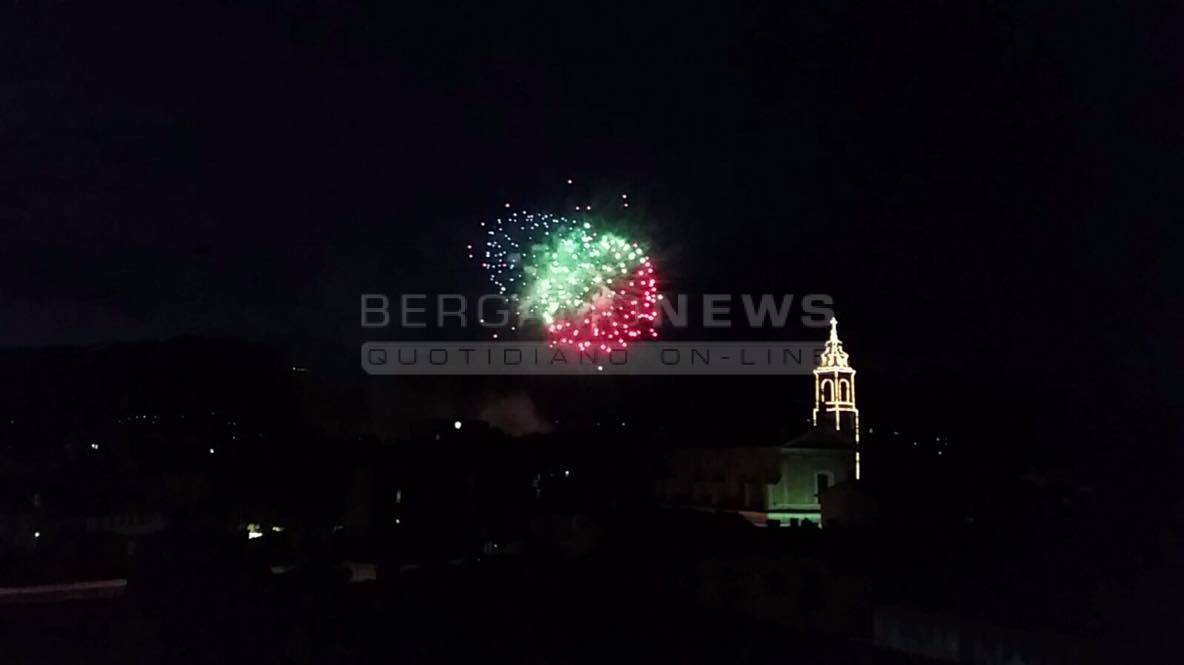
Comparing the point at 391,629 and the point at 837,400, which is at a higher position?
the point at 837,400

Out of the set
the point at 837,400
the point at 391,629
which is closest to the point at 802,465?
the point at 837,400

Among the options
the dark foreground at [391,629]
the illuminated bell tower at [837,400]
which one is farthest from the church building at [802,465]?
the dark foreground at [391,629]

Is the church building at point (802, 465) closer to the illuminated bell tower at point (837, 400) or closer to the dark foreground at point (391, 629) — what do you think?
the illuminated bell tower at point (837, 400)

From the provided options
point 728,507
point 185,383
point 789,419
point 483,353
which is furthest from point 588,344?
point 185,383

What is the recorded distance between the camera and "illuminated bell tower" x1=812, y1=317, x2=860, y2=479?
23.8 meters

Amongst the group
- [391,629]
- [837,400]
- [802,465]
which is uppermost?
[837,400]

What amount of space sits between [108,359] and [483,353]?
457 inches

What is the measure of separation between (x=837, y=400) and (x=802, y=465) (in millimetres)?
1520

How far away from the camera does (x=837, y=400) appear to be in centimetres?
2444

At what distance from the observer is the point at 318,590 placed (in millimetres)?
9977

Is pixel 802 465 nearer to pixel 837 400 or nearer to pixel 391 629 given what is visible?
pixel 837 400

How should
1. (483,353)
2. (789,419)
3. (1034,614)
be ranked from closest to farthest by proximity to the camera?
(1034,614) → (483,353) → (789,419)

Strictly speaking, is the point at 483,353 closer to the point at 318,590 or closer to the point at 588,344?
the point at 588,344

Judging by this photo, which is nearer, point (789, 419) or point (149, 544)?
point (149, 544)
